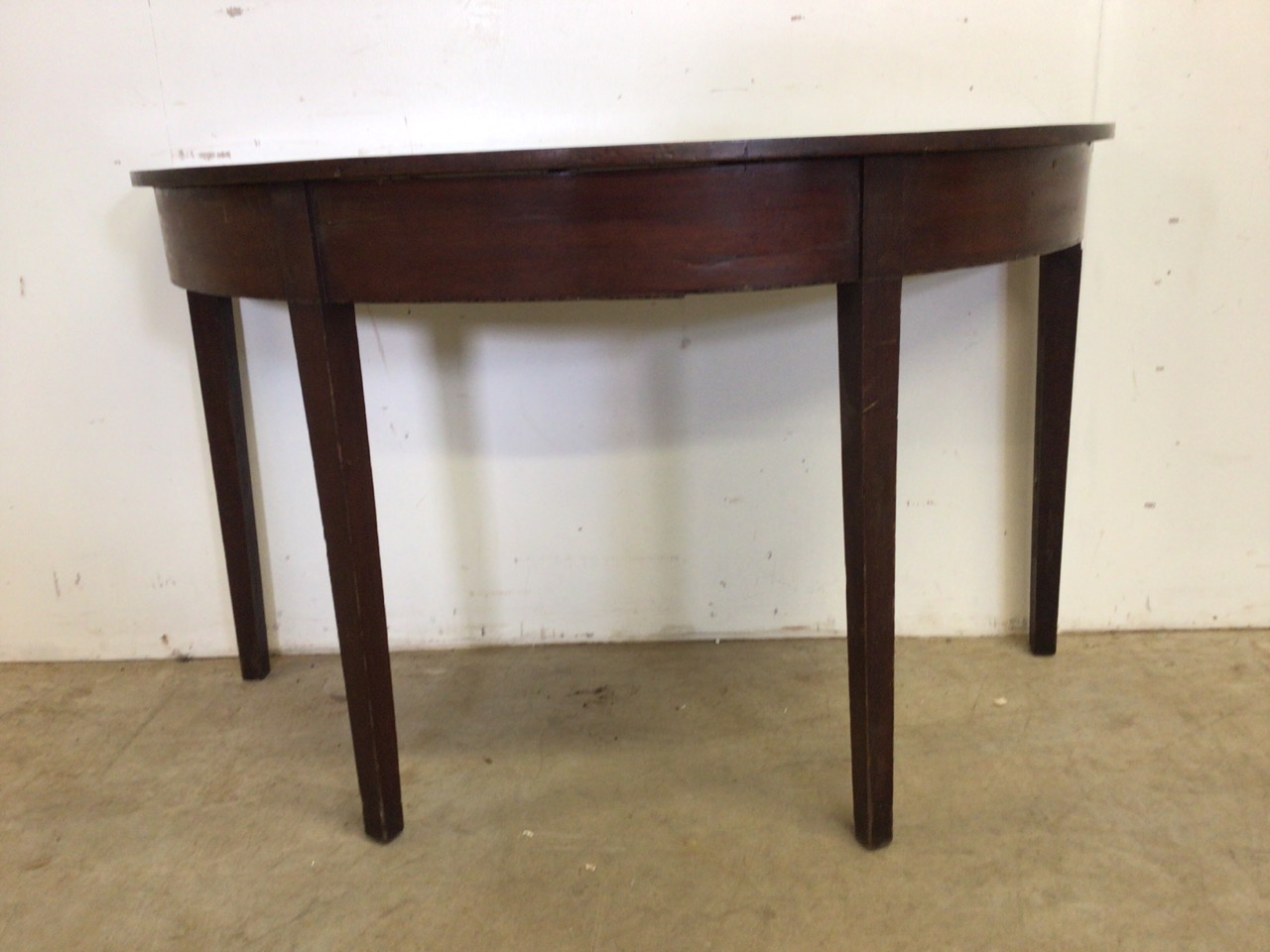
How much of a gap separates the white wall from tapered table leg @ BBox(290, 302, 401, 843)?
1.70 feet

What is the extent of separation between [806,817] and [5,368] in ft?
4.64

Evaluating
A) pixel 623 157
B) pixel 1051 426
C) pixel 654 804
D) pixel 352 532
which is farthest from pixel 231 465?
pixel 1051 426

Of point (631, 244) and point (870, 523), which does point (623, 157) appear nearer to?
point (631, 244)

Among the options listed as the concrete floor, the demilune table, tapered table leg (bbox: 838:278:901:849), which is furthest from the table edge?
the concrete floor

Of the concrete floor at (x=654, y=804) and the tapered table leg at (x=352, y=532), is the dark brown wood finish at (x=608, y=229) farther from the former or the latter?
the concrete floor at (x=654, y=804)

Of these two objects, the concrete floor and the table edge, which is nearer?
the table edge

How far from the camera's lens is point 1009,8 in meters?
1.41

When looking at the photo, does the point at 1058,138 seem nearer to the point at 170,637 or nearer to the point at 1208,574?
the point at 1208,574

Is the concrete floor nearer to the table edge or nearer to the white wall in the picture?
the white wall

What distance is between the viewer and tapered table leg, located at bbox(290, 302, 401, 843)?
1036 mm

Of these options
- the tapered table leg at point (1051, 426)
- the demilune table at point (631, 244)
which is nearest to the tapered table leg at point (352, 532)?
the demilune table at point (631, 244)

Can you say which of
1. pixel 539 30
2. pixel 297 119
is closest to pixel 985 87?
pixel 539 30

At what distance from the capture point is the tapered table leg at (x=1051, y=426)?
1454 millimetres

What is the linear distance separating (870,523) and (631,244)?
38 cm
